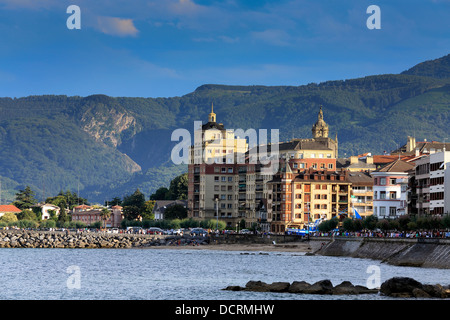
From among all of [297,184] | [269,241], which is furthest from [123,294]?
[297,184]

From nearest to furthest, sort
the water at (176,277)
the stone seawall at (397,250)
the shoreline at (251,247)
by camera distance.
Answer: the water at (176,277), the stone seawall at (397,250), the shoreline at (251,247)

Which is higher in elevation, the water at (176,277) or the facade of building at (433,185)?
the facade of building at (433,185)

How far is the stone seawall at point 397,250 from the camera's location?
A: 295 ft

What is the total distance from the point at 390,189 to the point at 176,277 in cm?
7047

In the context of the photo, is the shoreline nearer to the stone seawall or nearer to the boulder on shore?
the stone seawall

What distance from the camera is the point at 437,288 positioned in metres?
61.2

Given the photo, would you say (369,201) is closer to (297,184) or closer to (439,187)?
(297,184)

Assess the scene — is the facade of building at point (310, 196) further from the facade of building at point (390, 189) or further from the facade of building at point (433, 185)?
the facade of building at point (433, 185)

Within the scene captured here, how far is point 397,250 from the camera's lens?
335ft

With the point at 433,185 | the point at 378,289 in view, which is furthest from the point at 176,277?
the point at 433,185

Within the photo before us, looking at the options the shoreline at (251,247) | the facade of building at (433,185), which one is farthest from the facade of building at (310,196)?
the facade of building at (433,185)

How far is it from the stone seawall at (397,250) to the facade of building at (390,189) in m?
16.6

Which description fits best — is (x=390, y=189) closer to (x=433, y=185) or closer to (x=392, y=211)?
(x=392, y=211)
